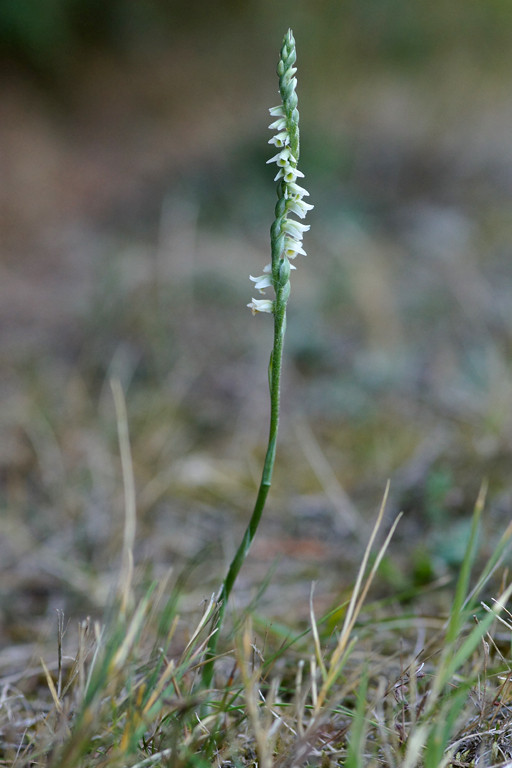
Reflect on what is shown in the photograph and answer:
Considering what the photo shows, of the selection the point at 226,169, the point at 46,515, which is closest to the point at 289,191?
the point at 46,515

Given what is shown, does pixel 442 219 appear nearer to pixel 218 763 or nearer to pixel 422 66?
pixel 422 66

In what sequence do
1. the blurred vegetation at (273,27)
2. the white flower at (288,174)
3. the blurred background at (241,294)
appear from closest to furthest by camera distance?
1. the white flower at (288,174)
2. the blurred background at (241,294)
3. the blurred vegetation at (273,27)

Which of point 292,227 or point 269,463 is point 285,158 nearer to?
point 292,227

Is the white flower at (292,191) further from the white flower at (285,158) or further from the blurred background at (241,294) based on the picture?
the blurred background at (241,294)

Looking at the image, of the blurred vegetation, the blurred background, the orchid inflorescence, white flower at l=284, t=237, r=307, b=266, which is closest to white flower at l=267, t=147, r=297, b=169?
the orchid inflorescence

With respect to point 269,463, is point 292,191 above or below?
above

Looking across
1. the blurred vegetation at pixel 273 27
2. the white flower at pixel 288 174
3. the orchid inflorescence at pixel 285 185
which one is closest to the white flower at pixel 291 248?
the orchid inflorescence at pixel 285 185

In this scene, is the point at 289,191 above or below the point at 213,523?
above

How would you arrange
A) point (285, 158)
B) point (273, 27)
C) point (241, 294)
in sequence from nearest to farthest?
point (285, 158) → point (241, 294) → point (273, 27)

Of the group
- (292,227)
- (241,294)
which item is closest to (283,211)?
(292,227)
